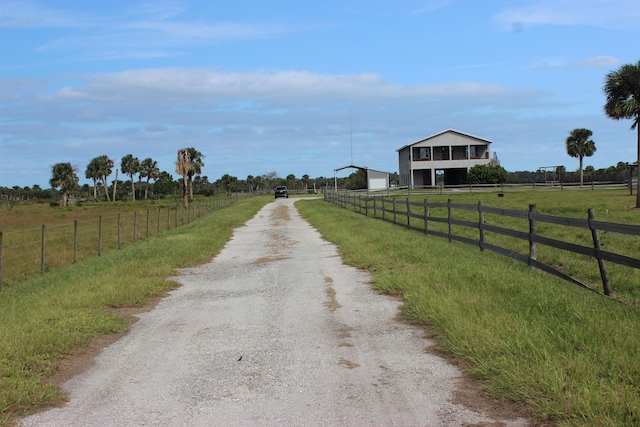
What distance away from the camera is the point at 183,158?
59781mm

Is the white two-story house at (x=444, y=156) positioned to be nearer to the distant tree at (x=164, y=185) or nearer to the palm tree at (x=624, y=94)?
the palm tree at (x=624, y=94)

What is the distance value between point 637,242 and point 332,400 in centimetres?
1309

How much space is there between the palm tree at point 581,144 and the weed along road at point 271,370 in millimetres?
73406

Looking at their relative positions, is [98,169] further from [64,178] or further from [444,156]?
[444,156]

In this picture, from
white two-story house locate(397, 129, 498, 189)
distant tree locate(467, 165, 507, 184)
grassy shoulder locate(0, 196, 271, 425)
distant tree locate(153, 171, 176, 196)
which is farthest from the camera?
distant tree locate(153, 171, 176, 196)

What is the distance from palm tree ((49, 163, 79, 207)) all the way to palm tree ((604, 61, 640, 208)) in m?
73.9

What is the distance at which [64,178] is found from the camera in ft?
278

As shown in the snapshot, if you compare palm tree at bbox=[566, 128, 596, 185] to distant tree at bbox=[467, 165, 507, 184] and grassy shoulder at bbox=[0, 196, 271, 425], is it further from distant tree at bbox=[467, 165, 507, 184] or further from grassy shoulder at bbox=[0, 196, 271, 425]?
grassy shoulder at bbox=[0, 196, 271, 425]

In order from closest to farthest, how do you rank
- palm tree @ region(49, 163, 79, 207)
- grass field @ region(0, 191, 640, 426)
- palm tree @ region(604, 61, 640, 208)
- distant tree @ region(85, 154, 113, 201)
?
grass field @ region(0, 191, 640, 426) → palm tree @ region(604, 61, 640, 208) → palm tree @ region(49, 163, 79, 207) → distant tree @ region(85, 154, 113, 201)

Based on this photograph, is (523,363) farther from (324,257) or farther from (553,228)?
(553,228)

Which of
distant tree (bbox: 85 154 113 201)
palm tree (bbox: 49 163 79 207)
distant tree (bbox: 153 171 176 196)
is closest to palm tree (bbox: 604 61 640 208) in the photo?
palm tree (bbox: 49 163 79 207)

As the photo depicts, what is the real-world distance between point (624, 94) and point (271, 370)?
32.6 metres

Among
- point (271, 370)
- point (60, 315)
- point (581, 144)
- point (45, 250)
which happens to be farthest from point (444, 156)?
point (271, 370)

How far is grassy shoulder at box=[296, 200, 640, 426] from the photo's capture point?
4.21 m
